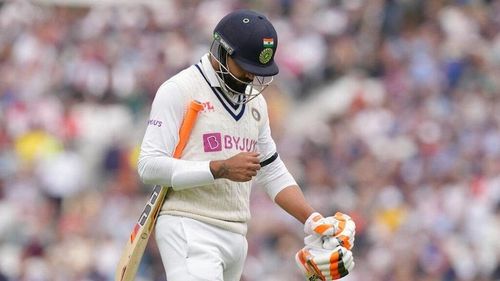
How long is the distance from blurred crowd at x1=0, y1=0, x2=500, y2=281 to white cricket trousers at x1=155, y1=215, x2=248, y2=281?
612 centimetres

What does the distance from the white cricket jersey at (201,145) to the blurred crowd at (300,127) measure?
241 inches

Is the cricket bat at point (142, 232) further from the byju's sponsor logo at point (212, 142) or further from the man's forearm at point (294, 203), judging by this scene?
the man's forearm at point (294, 203)

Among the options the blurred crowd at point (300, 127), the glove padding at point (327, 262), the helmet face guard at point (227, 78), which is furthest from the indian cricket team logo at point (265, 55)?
the blurred crowd at point (300, 127)

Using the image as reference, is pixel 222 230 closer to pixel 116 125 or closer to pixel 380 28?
pixel 116 125

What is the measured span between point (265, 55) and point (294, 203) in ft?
3.09

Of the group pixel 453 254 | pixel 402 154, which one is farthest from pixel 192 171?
pixel 402 154

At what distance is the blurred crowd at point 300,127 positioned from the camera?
14469 millimetres

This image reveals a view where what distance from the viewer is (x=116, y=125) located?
680 inches

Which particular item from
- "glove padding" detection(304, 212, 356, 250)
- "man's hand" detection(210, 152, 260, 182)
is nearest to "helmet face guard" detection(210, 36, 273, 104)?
"man's hand" detection(210, 152, 260, 182)

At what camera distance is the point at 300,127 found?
675 inches

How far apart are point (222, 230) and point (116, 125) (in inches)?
383

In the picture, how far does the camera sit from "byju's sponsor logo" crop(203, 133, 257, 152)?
7594 mm

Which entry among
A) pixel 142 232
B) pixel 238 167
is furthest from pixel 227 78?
pixel 142 232

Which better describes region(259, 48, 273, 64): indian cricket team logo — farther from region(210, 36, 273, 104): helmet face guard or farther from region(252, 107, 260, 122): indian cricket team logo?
region(252, 107, 260, 122): indian cricket team logo
